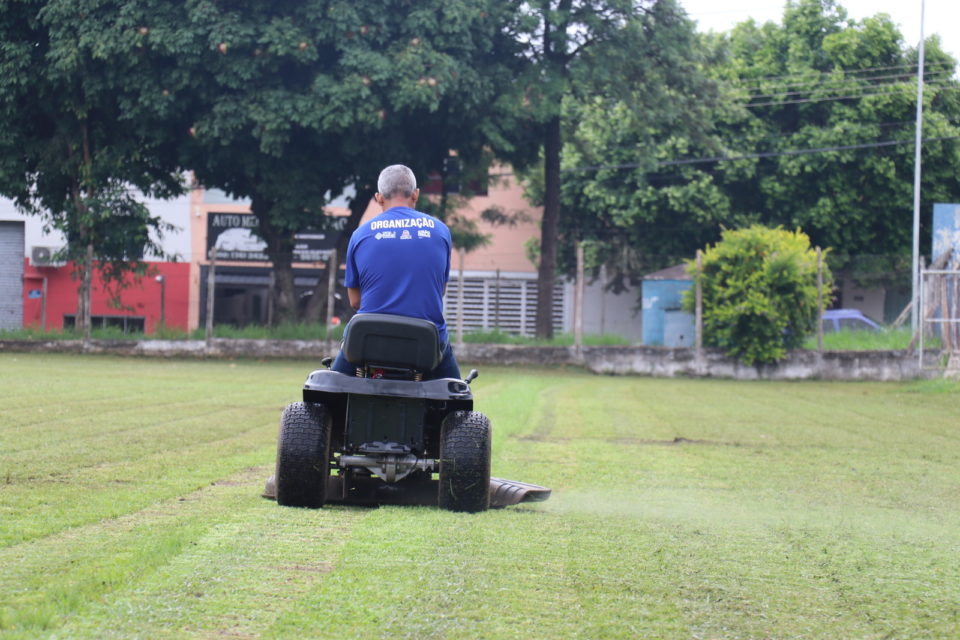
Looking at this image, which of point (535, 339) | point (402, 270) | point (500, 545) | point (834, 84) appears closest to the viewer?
point (500, 545)

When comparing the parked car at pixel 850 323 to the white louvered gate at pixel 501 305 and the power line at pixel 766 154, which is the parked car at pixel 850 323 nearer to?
the white louvered gate at pixel 501 305

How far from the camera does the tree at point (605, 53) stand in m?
26.4

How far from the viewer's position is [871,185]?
39.7 m

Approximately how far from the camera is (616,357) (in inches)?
1021

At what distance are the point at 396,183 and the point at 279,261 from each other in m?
21.3

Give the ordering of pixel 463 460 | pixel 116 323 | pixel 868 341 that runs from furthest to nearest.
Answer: pixel 116 323, pixel 868 341, pixel 463 460

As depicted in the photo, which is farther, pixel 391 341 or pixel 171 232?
pixel 171 232

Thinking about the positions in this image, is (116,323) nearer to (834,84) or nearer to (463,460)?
(463,460)

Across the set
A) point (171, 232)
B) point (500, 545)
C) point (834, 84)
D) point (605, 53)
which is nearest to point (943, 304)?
point (605, 53)

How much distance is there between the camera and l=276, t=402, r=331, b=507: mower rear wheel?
5.51 meters

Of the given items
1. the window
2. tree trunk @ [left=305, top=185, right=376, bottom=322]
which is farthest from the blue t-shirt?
the window

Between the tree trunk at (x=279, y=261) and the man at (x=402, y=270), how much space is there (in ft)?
69.4

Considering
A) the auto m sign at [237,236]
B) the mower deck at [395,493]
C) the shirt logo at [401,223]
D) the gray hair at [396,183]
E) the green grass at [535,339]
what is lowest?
the mower deck at [395,493]

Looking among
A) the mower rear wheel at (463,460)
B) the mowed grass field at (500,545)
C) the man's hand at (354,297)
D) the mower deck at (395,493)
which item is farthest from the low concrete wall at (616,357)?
the mower rear wheel at (463,460)
